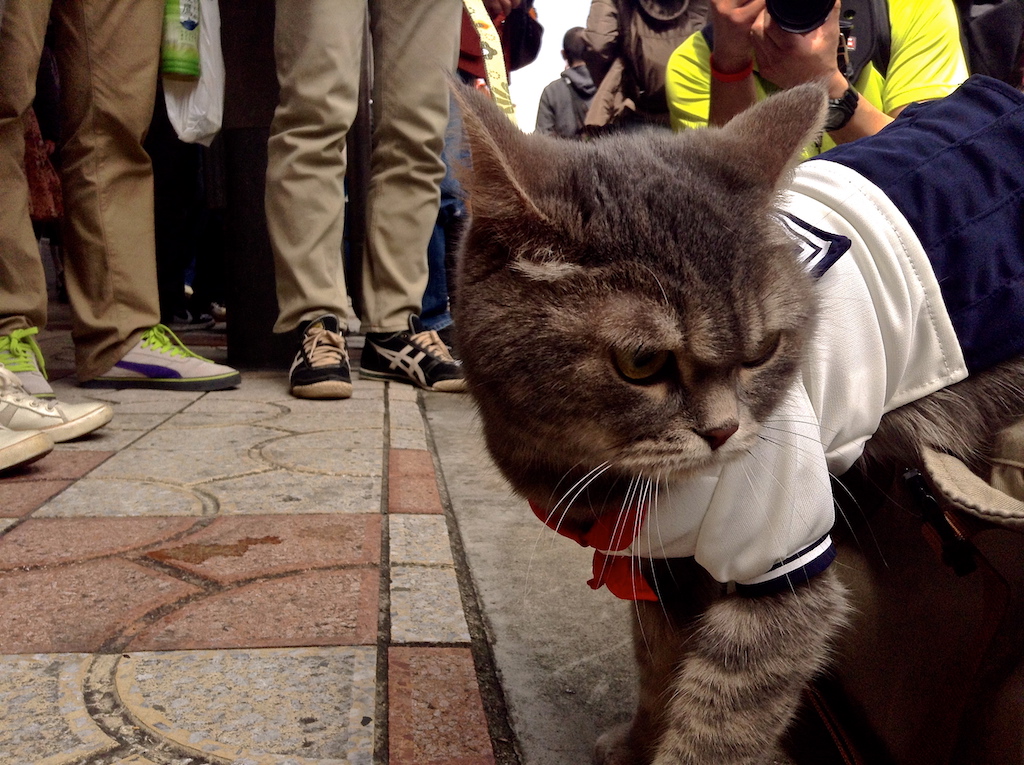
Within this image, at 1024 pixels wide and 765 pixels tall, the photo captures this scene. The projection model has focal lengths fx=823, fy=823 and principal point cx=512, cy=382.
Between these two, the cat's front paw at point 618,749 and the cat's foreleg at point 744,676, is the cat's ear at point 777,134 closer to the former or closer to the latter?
the cat's foreleg at point 744,676

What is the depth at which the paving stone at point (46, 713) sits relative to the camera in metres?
1.08

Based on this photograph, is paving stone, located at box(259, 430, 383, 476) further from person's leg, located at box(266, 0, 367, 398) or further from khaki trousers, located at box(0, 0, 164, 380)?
khaki trousers, located at box(0, 0, 164, 380)

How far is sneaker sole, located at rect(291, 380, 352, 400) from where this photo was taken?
327 centimetres

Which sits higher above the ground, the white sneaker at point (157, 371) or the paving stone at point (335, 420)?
the paving stone at point (335, 420)

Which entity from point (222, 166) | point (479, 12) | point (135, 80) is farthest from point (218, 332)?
point (479, 12)

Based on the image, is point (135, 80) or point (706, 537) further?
point (135, 80)

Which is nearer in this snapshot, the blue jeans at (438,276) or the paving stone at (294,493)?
the paving stone at (294,493)

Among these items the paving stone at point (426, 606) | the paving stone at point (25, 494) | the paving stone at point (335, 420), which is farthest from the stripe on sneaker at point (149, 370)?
the paving stone at point (426, 606)

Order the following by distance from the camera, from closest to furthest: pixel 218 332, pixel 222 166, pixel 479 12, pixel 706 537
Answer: pixel 706 537
pixel 479 12
pixel 222 166
pixel 218 332

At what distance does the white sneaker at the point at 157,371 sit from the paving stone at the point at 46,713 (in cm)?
224

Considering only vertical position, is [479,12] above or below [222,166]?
above

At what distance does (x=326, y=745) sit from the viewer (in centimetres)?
112

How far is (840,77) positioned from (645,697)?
1.68m

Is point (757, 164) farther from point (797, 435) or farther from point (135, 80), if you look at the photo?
point (135, 80)
